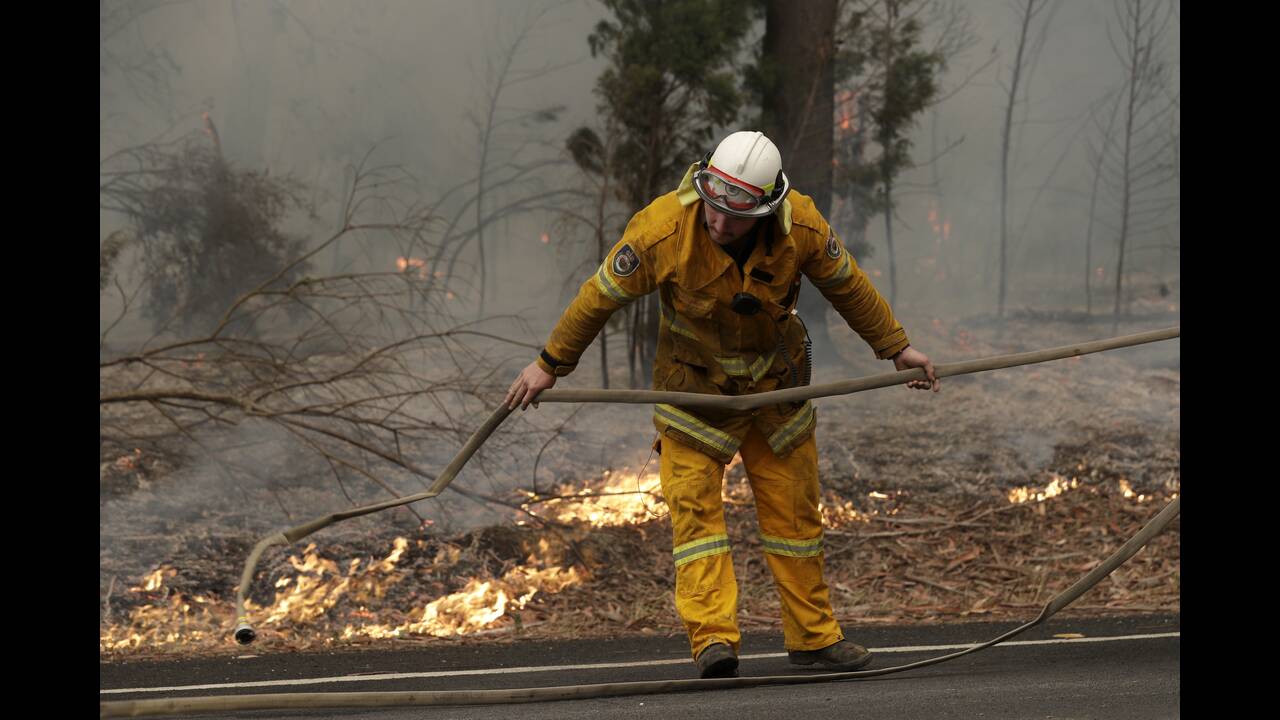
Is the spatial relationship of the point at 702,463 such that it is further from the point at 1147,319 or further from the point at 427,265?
the point at 1147,319

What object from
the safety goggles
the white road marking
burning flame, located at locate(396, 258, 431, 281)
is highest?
burning flame, located at locate(396, 258, 431, 281)

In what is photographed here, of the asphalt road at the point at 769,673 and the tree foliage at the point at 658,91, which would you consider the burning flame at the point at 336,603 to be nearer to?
the asphalt road at the point at 769,673

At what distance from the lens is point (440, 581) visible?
21.9 feet

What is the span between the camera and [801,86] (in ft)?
29.9

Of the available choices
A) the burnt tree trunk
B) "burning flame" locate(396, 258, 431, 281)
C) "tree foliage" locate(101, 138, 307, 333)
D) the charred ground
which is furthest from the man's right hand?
the burnt tree trunk

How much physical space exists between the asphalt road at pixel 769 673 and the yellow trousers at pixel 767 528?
0.25m

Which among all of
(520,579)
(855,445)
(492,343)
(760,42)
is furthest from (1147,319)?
(520,579)

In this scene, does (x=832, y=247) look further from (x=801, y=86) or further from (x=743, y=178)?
(x=801, y=86)

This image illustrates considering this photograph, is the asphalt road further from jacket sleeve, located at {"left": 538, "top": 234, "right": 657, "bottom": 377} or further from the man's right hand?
jacket sleeve, located at {"left": 538, "top": 234, "right": 657, "bottom": 377}

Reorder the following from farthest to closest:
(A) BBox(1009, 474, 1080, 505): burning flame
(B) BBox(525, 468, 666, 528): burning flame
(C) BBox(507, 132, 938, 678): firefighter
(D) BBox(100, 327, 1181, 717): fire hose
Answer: (A) BBox(1009, 474, 1080, 505): burning flame < (B) BBox(525, 468, 666, 528): burning flame < (C) BBox(507, 132, 938, 678): firefighter < (D) BBox(100, 327, 1181, 717): fire hose

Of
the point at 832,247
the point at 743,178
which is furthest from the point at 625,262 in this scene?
the point at 832,247

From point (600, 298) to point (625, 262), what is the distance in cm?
15

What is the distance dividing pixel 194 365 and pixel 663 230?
4.75 metres

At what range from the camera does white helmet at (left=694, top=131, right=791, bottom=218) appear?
3.81 m
